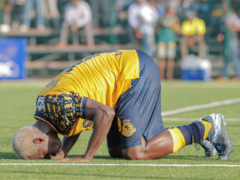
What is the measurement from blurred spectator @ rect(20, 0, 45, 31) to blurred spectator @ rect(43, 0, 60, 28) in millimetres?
264

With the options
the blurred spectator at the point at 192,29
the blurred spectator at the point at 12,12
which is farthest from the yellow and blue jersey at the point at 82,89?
the blurred spectator at the point at 12,12

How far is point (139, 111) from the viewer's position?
12.6 ft

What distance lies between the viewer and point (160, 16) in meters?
15.5

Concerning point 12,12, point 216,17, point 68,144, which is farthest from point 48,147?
point 12,12

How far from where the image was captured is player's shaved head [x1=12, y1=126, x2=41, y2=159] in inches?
144

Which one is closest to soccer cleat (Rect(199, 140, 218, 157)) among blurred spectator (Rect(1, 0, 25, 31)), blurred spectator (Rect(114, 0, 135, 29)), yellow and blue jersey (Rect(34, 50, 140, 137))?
yellow and blue jersey (Rect(34, 50, 140, 137))

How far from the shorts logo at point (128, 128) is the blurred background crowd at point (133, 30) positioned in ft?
→ 37.4

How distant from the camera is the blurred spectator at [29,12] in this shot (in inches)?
639

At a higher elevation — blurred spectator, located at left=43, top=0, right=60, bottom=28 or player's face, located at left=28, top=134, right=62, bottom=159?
player's face, located at left=28, top=134, right=62, bottom=159

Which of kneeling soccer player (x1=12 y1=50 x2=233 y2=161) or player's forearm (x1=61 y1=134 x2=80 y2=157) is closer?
kneeling soccer player (x1=12 y1=50 x2=233 y2=161)

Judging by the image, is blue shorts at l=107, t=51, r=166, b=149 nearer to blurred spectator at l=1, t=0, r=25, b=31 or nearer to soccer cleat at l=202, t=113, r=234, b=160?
soccer cleat at l=202, t=113, r=234, b=160

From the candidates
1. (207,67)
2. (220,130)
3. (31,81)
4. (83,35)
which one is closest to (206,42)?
(207,67)

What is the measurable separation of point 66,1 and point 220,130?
545 inches

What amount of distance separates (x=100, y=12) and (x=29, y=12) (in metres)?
2.64
